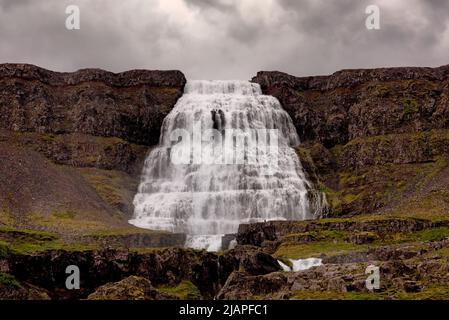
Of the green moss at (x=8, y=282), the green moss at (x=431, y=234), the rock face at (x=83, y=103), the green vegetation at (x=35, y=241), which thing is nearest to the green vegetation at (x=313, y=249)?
the green moss at (x=431, y=234)

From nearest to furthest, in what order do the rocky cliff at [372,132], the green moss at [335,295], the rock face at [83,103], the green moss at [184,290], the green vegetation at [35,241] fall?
the green moss at [335,295]
the green moss at [184,290]
the green vegetation at [35,241]
the rocky cliff at [372,132]
the rock face at [83,103]

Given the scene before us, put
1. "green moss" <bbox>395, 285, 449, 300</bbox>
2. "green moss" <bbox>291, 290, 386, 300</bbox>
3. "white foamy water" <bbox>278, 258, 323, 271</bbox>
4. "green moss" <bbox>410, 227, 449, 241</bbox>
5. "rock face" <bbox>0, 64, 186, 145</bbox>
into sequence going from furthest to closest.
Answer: "rock face" <bbox>0, 64, 186, 145</bbox>, "green moss" <bbox>410, 227, 449, 241</bbox>, "white foamy water" <bbox>278, 258, 323, 271</bbox>, "green moss" <bbox>291, 290, 386, 300</bbox>, "green moss" <bbox>395, 285, 449, 300</bbox>

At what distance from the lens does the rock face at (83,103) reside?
407ft

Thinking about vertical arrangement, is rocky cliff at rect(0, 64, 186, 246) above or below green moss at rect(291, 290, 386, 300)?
above

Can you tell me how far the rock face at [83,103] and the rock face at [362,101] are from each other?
78.4 ft

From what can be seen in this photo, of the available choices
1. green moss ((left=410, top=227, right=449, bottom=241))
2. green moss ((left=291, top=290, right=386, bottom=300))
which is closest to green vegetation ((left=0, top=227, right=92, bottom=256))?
green moss ((left=291, top=290, right=386, bottom=300))

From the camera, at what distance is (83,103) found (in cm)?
12712

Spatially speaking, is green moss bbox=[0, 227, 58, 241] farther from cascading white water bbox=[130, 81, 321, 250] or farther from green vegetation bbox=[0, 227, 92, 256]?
cascading white water bbox=[130, 81, 321, 250]

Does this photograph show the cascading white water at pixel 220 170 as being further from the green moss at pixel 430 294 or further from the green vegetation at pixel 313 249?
the green moss at pixel 430 294

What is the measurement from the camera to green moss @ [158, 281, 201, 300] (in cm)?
5938

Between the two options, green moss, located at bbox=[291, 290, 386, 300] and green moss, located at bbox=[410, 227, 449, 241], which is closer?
green moss, located at bbox=[291, 290, 386, 300]

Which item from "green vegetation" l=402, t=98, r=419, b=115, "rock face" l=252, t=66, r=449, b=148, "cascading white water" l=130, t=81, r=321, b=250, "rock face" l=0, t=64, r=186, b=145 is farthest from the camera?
"rock face" l=0, t=64, r=186, b=145

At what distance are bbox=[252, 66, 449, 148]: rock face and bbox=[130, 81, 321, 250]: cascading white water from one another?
180 inches
